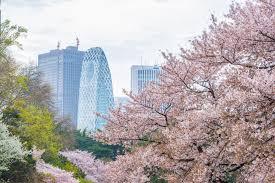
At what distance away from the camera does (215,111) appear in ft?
33.1

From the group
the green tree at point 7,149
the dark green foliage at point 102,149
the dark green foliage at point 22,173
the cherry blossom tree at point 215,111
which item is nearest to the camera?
the cherry blossom tree at point 215,111

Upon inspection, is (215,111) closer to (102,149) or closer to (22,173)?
(22,173)

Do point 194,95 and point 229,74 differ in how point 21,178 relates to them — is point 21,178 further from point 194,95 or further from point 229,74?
point 229,74

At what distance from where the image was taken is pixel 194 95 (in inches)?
491

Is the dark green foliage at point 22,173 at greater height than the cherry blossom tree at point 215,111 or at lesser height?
lesser

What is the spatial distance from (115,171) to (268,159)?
9.29m

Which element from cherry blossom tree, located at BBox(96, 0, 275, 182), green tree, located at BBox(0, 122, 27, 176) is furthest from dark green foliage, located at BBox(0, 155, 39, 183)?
cherry blossom tree, located at BBox(96, 0, 275, 182)

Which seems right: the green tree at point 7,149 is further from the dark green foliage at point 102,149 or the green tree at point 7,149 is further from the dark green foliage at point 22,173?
the dark green foliage at point 102,149

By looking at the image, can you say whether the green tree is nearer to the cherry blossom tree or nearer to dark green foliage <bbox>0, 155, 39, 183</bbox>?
dark green foliage <bbox>0, 155, 39, 183</bbox>

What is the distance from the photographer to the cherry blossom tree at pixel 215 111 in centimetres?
848

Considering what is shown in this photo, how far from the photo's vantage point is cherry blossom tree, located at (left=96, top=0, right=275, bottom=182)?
848cm

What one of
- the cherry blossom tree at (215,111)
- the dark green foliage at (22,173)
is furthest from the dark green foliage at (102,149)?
the cherry blossom tree at (215,111)

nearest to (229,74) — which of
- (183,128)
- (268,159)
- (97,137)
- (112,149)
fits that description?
(183,128)

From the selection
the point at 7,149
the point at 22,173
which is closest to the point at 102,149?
the point at 22,173
